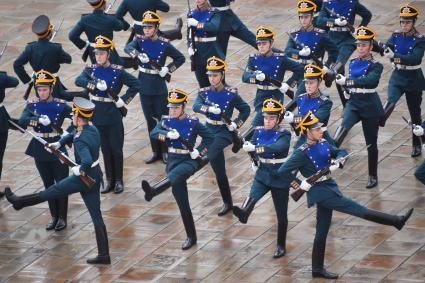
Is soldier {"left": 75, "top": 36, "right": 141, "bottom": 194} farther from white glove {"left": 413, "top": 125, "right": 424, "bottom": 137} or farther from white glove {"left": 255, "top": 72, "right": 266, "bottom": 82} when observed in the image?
white glove {"left": 413, "top": 125, "right": 424, "bottom": 137}

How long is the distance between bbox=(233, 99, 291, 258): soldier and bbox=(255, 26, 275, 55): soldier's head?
87.5 inches

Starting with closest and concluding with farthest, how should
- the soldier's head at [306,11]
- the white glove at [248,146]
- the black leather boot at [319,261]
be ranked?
the black leather boot at [319,261] < the white glove at [248,146] < the soldier's head at [306,11]

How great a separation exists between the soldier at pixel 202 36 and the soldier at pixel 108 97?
2.09m

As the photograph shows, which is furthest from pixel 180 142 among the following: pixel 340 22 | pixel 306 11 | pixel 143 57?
pixel 340 22

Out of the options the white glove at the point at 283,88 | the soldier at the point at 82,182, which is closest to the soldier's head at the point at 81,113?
the soldier at the point at 82,182

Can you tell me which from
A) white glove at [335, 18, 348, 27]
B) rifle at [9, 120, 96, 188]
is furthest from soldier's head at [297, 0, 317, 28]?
rifle at [9, 120, 96, 188]

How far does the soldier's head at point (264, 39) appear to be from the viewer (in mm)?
21172

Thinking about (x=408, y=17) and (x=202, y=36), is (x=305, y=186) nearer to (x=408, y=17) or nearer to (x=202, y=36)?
(x=408, y=17)

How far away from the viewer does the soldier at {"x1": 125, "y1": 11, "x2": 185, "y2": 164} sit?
2214 centimetres

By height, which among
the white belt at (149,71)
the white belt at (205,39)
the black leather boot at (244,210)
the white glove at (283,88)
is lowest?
the black leather boot at (244,210)

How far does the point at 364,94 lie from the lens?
2103cm

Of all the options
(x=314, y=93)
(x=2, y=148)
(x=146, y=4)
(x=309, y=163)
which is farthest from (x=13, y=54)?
(x=309, y=163)

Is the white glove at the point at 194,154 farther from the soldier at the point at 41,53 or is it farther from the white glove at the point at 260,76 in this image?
the soldier at the point at 41,53

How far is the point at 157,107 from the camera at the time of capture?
22.4 m
